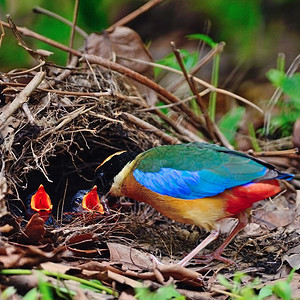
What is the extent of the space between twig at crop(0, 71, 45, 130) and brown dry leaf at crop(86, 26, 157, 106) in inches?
51.4

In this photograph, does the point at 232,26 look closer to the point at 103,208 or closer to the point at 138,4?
the point at 138,4

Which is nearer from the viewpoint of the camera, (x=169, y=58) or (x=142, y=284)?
(x=142, y=284)

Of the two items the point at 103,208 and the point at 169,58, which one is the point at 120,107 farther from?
the point at 169,58

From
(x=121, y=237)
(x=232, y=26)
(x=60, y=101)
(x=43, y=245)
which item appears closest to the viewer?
(x=43, y=245)

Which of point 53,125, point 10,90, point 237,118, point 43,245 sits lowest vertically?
point 237,118

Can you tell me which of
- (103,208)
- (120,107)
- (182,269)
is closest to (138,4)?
(120,107)

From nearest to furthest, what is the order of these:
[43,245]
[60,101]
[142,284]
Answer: [142,284] → [43,245] → [60,101]

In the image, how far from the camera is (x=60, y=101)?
15.8ft

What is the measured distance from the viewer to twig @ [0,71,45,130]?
4.22 meters

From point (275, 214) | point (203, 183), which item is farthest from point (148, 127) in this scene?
point (275, 214)

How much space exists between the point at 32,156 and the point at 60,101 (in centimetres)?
56

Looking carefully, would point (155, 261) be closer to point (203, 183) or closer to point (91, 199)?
point (203, 183)

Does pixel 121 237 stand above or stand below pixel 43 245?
below

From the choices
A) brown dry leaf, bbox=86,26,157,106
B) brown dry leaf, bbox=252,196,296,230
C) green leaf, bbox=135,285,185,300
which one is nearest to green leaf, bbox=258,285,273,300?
green leaf, bbox=135,285,185,300
